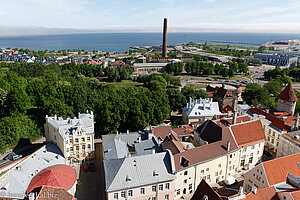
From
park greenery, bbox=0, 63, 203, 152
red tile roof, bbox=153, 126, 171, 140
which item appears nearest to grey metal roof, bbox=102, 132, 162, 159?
red tile roof, bbox=153, 126, 171, 140

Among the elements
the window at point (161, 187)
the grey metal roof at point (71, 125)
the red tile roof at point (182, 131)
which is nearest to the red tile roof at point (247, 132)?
the red tile roof at point (182, 131)

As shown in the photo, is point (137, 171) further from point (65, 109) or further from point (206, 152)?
point (65, 109)

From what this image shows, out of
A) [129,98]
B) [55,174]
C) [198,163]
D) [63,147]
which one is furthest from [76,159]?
[198,163]

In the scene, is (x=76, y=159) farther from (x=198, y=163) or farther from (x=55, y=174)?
(x=198, y=163)

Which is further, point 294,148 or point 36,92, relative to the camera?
point 36,92

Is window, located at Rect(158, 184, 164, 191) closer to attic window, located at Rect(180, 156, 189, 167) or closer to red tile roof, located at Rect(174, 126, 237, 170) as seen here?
red tile roof, located at Rect(174, 126, 237, 170)

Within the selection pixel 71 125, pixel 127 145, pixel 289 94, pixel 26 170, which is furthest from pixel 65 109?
pixel 289 94
